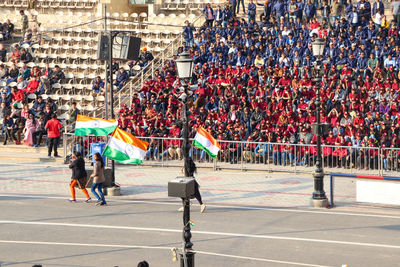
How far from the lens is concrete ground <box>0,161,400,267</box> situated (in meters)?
16.5

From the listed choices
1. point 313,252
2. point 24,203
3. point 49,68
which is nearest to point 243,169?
point 24,203

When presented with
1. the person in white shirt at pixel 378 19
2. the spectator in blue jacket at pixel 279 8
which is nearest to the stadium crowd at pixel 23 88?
the spectator in blue jacket at pixel 279 8

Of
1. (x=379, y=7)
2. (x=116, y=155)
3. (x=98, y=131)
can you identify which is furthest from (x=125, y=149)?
(x=379, y=7)

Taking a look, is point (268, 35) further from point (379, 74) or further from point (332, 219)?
point (332, 219)

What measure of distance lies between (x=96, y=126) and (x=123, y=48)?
376 cm

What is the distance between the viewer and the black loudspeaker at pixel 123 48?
24.5 m

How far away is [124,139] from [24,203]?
3.73 m

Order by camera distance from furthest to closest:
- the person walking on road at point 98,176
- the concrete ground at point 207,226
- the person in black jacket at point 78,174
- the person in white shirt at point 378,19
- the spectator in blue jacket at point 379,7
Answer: the spectator in blue jacket at point 379,7 < the person in white shirt at point 378,19 < the person in black jacket at point 78,174 < the person walking on road at point 98,176 < the concrete ground at point 207,226

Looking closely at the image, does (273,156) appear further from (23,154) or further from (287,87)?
(23,154)

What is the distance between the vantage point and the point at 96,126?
23844 millimetres

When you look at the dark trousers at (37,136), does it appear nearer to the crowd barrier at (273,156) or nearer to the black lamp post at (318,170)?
the crowd barrier at (273,156)

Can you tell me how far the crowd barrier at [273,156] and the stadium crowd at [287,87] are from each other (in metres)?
0.05

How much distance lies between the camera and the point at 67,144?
2991 centimetres

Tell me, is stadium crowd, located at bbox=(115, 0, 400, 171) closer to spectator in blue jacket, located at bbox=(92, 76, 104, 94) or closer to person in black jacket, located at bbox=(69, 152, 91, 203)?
spectator in blue jacket, located at bbox=(92, 76, 104, 94)
